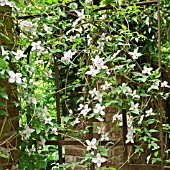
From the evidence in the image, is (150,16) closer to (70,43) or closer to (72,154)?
(70,43)

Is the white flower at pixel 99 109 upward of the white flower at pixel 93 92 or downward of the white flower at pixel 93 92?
downward

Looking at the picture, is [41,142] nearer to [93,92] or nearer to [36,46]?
[93,92]

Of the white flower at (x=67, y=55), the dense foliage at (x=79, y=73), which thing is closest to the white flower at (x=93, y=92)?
the dense foliage at (x=79, y=73)

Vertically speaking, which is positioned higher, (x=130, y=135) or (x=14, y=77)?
(x=14, y=77)

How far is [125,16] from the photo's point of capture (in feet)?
5.90

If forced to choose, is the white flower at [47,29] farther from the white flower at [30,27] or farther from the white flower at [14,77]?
the white flower at [14,77]

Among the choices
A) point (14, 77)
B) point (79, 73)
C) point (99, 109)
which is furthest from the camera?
point (79, 73)

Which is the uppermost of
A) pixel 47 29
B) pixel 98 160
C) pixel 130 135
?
pixel 47 29

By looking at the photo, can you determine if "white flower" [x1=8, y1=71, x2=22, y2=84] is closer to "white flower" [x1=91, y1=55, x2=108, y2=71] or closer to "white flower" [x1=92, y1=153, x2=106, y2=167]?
"white flower" [x1=91, y1=55, x2=108, y2=71]

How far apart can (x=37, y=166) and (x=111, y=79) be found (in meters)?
0.57

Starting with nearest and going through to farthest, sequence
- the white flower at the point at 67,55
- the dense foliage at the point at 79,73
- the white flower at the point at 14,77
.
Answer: the white flower at the point at 14,77, the dense foliage at the point at 79,73, the white flower at the point at 67,55

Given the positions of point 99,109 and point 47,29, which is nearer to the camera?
point 99,109

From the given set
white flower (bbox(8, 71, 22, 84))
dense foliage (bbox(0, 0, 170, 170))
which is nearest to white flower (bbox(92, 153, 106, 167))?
dense foliage (bbox(0, 0, 170, 170))

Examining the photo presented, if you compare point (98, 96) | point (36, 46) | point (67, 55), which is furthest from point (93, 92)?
point (36, 46)
